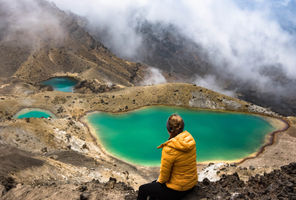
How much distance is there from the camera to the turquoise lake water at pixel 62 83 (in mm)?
82312

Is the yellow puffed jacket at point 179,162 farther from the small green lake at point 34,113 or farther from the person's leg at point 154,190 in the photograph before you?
the small green lake at point 34,113

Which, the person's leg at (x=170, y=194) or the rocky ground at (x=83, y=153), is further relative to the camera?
the rocky ground at (x=83, y=153)

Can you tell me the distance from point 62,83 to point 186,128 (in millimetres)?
62384

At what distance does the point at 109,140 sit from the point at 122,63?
96.8m

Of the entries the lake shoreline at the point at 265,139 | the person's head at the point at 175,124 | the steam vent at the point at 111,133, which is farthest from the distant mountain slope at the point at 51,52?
the person's head at the point at 175,124

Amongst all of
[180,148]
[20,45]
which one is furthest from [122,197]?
[20,45]

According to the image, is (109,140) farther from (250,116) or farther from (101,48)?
(101,48)

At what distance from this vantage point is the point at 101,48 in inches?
5000

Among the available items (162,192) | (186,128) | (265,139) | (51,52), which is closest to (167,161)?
(162,192)

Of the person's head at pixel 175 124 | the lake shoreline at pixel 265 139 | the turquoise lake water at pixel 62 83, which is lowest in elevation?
the person's head at pixel 175 124

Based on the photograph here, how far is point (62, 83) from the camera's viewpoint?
88.8 m

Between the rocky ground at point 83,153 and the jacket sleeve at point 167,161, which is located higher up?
the rocky ground at point 83,153

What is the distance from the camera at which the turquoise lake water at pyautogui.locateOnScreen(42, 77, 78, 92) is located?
82312 millimetres

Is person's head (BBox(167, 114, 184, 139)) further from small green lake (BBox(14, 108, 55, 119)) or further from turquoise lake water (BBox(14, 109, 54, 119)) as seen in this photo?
turquoise lake water (BBox(14, 109, 54, 119))
